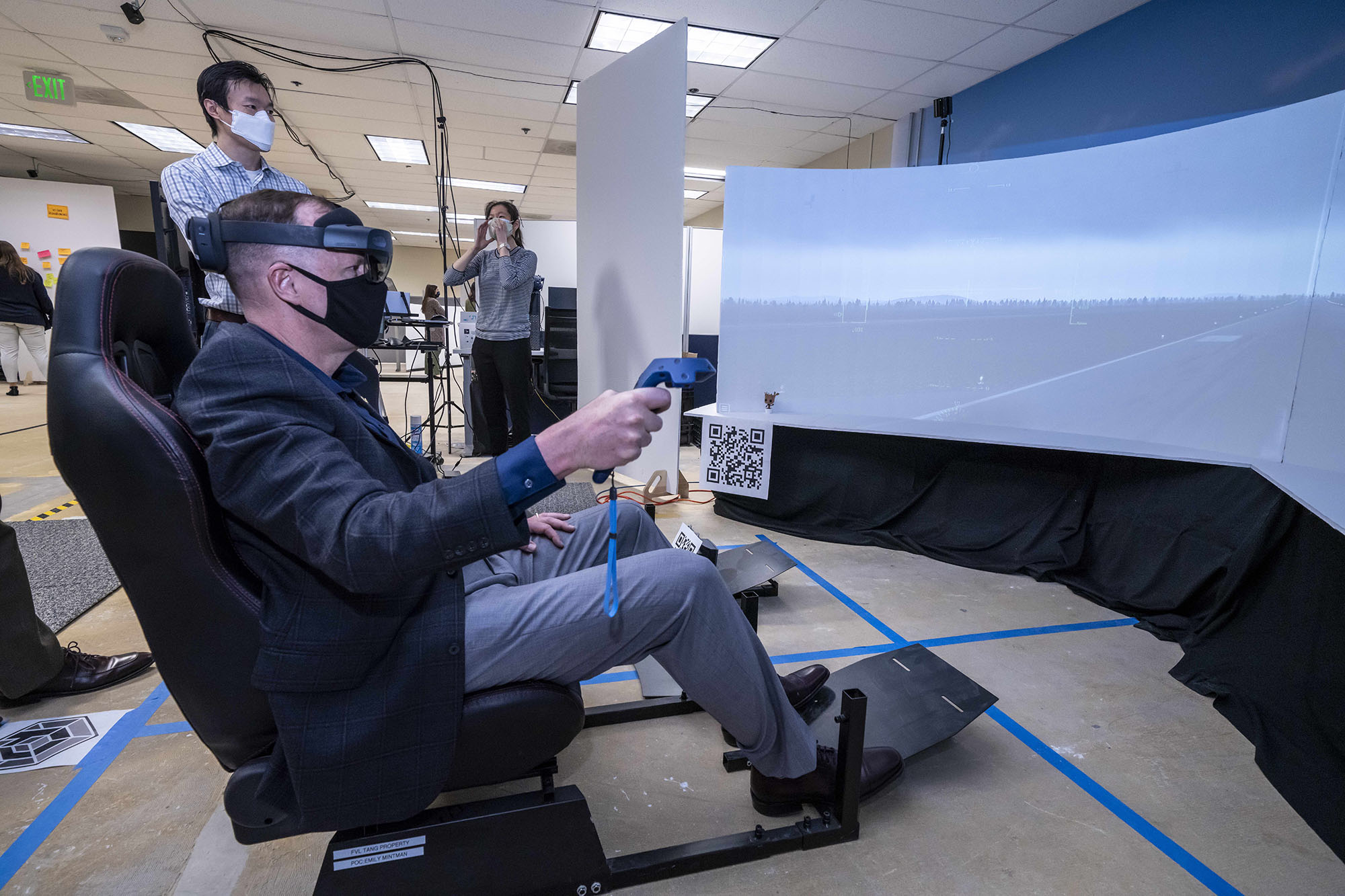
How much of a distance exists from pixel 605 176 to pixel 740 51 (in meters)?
1.70

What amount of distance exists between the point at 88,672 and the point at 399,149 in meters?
7.02

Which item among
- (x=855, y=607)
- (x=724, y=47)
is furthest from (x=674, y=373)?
(x=724, y=47)

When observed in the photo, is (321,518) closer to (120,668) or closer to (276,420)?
(276,420)

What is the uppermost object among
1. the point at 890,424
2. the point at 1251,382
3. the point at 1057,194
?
the point at 1057,194

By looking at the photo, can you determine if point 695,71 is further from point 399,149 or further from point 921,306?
point 399,149

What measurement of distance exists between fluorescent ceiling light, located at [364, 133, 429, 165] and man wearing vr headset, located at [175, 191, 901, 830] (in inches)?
275

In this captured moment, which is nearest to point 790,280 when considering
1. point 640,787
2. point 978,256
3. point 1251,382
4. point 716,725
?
point 978,256

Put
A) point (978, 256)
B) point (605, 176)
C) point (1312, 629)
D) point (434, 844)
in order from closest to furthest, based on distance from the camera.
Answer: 1. point (434, 844)
2. point (1312, 629)
3. point (978, 256)
4. point (605, 176)

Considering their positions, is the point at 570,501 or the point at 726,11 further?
the point at 726,11

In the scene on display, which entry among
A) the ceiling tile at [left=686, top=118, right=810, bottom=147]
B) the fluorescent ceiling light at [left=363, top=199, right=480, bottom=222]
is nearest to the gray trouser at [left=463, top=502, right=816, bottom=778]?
the ceiling tile at [left=686, top=118, right=810, bottom=147]

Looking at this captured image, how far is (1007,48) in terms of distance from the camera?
4430mm

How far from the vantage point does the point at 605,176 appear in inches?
155

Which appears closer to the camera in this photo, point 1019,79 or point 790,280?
point 790,280

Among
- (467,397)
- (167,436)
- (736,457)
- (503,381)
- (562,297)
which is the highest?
(562,297)
